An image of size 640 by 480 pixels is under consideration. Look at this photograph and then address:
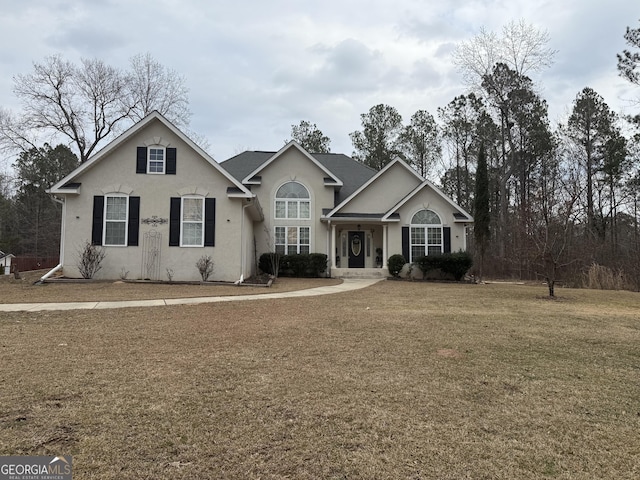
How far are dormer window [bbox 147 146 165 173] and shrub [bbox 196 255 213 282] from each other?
3906mm

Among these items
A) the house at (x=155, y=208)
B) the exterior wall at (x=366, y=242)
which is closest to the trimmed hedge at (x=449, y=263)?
the exterior wall at (x=366, y=242)

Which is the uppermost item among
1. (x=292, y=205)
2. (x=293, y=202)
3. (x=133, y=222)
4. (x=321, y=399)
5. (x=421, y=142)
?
(x=421, y=142)

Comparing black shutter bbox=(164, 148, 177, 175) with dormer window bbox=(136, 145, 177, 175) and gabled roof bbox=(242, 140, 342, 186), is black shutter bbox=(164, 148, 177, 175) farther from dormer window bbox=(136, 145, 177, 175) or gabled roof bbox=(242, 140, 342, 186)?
gabled roof bbox=(242, 140, 342, 186)

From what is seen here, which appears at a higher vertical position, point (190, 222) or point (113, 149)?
point (113, 149)

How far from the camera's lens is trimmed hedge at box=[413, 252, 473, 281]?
63.5 feet

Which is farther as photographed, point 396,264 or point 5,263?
point 5,263

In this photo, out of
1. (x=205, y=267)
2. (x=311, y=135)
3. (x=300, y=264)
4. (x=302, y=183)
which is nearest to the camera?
(x=205, y=267)

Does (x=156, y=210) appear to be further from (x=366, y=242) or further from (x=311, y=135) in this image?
(x=311, y=135)

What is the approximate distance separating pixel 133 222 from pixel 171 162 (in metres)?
2.78

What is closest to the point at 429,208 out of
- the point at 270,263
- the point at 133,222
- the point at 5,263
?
the point at 270,263

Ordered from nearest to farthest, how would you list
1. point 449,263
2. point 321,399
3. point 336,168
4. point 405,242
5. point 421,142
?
1. point 321,399
2. point 449,263
3. point 405,242
4. point 336,168
5. point 421,142

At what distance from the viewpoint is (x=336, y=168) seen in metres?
25.3

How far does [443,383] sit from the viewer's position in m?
4.42

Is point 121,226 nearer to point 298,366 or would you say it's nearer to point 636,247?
point 298,366
